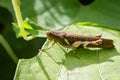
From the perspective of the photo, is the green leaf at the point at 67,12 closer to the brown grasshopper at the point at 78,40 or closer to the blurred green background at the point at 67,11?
the blurred green background at the point at 67,11

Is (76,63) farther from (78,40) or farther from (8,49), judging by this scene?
(8,49)

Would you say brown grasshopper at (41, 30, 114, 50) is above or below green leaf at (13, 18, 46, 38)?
below

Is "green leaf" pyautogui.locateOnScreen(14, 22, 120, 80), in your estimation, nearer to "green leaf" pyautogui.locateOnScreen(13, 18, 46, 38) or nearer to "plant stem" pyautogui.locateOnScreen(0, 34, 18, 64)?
"green leaf" pyautogui.locateOnScreen(13, 18, 46, 38)

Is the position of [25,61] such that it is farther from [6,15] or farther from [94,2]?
[6,15]

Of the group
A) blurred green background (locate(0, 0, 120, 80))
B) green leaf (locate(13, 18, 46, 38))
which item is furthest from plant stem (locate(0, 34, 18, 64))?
green leaf (locate(13, 18, 46, 38))

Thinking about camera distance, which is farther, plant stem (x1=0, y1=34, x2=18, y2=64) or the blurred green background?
plant stem (x1=0, y1=34, x2=18, y2=64)


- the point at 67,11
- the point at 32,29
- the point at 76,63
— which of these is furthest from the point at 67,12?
the point at 76,63
